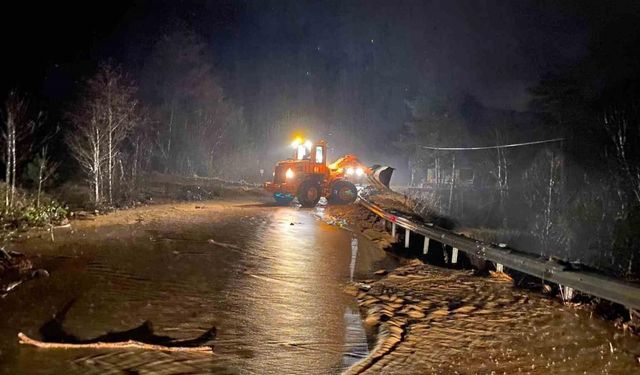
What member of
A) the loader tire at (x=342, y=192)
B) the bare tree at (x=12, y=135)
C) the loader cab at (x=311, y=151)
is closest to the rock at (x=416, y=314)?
the bare tree at (x=12, y=135)

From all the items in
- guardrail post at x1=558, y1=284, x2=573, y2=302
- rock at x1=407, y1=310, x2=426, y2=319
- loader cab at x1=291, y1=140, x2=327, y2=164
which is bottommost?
rock at x1=407, y1=310, x2=426, y2=319

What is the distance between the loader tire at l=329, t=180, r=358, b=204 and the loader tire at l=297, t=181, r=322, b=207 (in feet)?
2.62

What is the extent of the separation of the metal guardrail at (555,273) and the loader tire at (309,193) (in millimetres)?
12891

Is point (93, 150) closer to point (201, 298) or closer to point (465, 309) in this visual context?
point (201, 298)

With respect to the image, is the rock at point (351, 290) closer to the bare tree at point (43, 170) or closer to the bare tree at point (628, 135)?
the bare tree at point (43, 170)

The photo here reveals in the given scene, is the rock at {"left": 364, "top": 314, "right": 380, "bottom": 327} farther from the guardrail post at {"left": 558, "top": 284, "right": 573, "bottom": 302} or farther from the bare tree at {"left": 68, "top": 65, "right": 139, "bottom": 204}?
the bare tree at {"left": 68, "top": 65, "right": 139, "bottom": 204}

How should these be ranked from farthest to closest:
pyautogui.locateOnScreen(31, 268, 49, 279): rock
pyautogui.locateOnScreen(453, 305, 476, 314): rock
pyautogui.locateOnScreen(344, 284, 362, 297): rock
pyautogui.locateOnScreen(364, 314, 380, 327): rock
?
pyautogui.locateOnScreen(31, 268, 49, 279): rock
pyautogui.locateOnScreen(344, 284, 362, 297): rock
pyautogui.locateOnScreen(453, 305, 476, 314): rock
pyautogui.locateOnScreen(364, 314, 380, 327): rock

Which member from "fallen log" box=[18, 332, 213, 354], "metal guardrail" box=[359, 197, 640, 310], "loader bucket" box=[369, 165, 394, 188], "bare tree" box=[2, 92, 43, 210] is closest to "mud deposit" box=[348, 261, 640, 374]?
"metal guardrail" box=[359, 197, 640, 310]

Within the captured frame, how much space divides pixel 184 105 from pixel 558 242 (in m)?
33.7

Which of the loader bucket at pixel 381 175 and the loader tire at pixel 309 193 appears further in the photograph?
the loader bucket at pixel 381 175

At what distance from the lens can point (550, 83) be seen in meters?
33.5

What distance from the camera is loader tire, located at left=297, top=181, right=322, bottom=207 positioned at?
25.4 metres

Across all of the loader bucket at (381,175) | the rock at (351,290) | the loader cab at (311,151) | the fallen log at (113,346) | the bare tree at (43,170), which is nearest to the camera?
the fallen log at (113,346)

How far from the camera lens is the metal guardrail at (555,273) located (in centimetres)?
625
